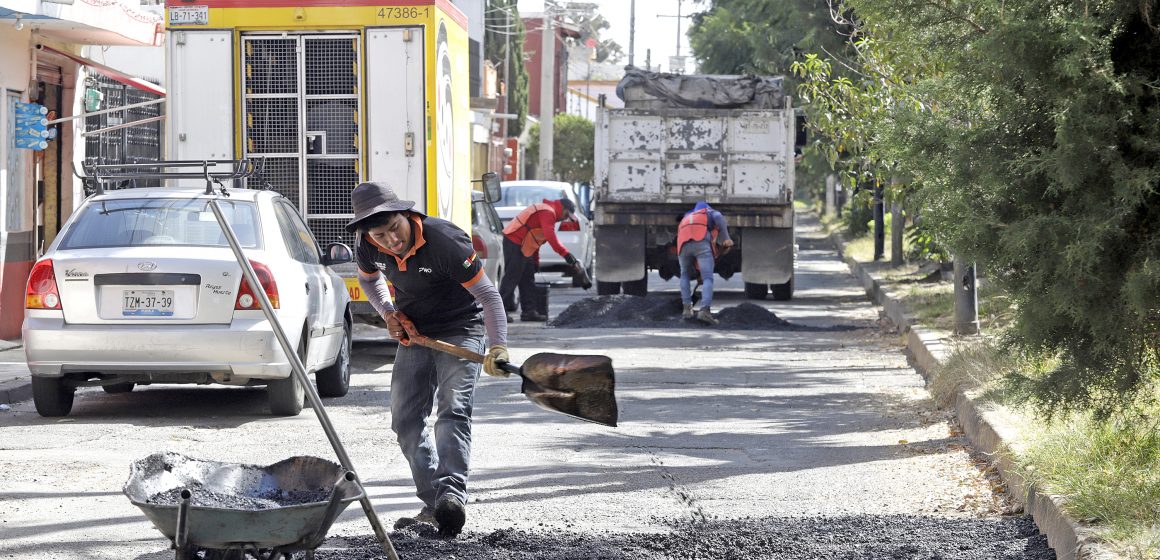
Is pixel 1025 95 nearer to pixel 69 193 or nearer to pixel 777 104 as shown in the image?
pixel 69 193

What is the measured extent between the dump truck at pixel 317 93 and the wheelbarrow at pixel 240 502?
7.00 metres

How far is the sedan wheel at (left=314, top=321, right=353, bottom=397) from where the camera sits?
1086 cm

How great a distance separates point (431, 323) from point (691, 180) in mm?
13581

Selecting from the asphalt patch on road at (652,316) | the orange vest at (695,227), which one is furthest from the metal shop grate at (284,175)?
the orange vest at (695,227)

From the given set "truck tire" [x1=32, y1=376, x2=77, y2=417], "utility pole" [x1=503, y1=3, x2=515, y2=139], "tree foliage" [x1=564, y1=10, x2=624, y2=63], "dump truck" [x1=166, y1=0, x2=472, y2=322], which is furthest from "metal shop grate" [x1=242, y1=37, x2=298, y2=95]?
"tree foliage" [x1=564, y1=10, x2=624, y2=63]

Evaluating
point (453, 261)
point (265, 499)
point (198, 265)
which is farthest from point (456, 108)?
point (265, 499)

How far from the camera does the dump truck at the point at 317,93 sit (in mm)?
12570

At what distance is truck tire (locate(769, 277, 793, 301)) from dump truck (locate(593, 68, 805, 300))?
0.70 metres

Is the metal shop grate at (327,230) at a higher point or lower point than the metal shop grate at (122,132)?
lower

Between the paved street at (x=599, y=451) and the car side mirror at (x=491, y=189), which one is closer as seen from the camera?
the paved street at (x=599, y=451)

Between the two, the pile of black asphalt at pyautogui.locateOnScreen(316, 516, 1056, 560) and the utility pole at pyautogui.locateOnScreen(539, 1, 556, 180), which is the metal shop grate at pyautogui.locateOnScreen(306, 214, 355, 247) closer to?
the pile of black asphalt at pyautogui.locateOnScreen(316, 516, 1056, 560)

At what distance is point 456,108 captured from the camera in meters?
14.0

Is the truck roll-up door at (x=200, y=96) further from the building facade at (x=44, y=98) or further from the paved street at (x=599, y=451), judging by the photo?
the paved street at (x=599, y=451)

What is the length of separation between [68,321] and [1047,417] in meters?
5.89
